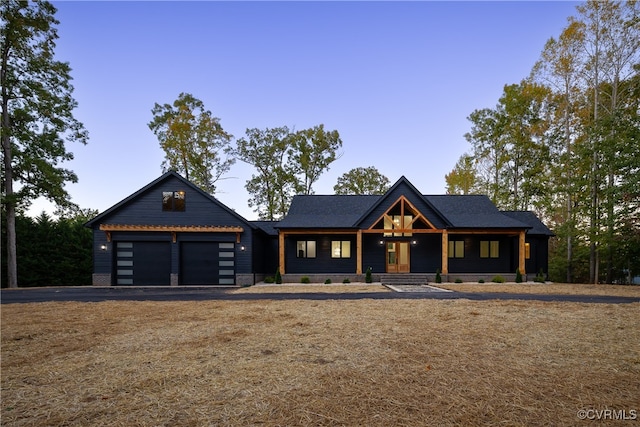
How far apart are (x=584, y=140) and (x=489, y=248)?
9.83 metres

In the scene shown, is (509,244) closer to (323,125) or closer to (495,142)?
(495,142)

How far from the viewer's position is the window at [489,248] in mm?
21891

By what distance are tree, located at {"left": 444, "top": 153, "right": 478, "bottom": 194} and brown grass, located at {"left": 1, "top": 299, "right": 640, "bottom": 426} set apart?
1163 inches

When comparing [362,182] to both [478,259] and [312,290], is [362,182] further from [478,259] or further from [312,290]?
[312,290]

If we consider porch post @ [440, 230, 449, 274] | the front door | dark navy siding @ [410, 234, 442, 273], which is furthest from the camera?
the front door

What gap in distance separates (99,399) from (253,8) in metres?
17.3

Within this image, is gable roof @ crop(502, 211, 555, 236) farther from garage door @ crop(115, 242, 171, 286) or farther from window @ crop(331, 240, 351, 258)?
garage door @ crop(115, 242, 171, 286)

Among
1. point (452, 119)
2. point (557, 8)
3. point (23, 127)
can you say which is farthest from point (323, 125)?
point (23, 127)

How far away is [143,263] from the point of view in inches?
765

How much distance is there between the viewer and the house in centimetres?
1930

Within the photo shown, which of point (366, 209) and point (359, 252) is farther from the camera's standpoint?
point (366, 209)

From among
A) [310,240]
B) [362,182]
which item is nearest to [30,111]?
[310,240]

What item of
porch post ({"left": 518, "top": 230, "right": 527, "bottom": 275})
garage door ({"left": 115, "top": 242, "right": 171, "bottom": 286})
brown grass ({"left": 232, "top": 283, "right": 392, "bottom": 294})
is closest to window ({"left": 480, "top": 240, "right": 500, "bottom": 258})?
porch post ({"left": 518, "top": 230, "right": 527, "bottom": 275})

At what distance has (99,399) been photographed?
354 centimetres
